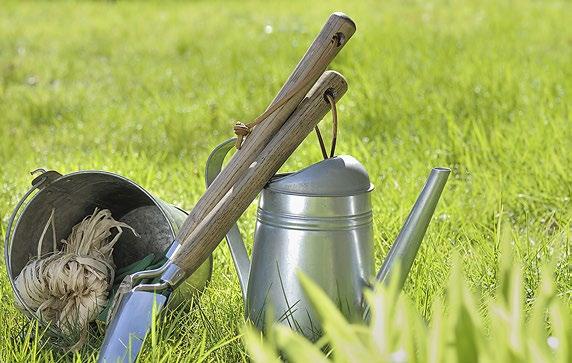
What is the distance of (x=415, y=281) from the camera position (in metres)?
1.86

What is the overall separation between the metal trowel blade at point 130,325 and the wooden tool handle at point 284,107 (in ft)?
0.54

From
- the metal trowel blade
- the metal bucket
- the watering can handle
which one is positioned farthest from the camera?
the metal bucket

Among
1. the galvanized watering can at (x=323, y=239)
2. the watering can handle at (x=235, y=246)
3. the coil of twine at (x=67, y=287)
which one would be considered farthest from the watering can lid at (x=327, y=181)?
the coil of twine at (x=67, y=287)

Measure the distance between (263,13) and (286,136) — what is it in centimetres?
508

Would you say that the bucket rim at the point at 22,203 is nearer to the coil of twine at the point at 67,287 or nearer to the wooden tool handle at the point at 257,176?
the coil of twine at the point at 67,287

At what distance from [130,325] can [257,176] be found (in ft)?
1.13

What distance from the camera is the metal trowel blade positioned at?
4.90 ft

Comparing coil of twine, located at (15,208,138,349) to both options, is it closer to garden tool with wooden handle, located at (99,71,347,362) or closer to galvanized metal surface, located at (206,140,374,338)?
garden tool with wooden handle, located at (99,71,347,362)

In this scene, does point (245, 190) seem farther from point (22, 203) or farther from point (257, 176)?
point (22, 203)

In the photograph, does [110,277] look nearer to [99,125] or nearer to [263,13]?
[99,125]

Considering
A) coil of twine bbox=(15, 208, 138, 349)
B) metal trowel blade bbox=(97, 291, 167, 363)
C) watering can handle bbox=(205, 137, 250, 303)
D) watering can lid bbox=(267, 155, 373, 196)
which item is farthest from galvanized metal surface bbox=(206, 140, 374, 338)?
coil of twine bbox=(15, 208, 138, 349)

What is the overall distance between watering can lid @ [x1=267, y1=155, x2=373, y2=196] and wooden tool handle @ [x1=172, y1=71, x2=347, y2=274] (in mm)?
38

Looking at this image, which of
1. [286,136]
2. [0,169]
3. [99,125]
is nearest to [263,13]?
[99,125]

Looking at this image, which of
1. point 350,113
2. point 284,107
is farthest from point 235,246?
point 350,113
